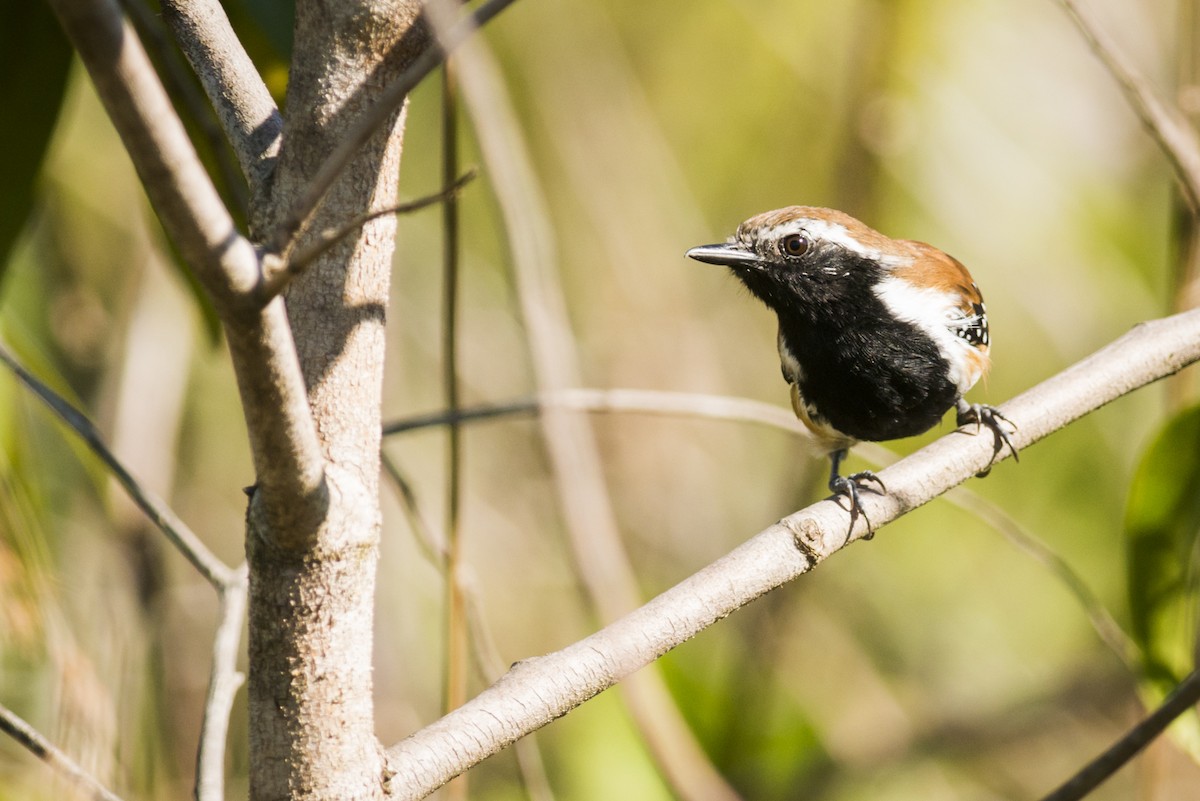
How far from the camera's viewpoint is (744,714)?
13.4 ft

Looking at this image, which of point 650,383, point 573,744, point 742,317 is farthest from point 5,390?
point 742,317

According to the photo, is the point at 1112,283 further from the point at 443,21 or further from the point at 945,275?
the point at 443,21

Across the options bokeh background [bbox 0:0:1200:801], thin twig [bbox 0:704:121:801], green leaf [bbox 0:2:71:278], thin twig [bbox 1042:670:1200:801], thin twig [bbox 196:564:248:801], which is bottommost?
bokeh background [bbox 0:0:1200:801]

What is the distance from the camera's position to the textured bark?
4.23 ft

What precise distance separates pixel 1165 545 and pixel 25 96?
295cm

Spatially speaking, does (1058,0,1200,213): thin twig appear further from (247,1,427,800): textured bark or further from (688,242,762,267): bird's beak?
(247,1,427,800): textured bark

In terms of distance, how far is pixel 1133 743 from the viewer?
1872 mm

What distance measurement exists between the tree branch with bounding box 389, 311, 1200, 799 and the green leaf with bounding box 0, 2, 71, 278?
1848 mm

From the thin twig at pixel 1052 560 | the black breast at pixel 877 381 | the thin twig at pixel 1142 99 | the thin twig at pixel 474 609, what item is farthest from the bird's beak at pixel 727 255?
the thin twig at pixel 474 609

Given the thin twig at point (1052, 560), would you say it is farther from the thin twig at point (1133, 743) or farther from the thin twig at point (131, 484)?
the thin twig at point (131, 484)

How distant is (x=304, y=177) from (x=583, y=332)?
14.9ft

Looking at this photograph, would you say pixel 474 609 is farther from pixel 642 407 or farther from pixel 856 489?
pixel 856 489

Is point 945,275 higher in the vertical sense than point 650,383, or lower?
higher

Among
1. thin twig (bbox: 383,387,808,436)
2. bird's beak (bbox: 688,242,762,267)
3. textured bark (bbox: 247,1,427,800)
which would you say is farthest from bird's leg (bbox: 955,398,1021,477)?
textured bark (bbox: 247,1,427,800)
